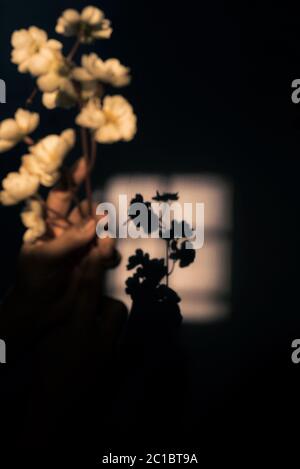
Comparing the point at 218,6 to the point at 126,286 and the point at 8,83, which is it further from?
the point at 126,286

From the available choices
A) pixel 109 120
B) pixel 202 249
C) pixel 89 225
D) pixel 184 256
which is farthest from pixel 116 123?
pixel 202 249

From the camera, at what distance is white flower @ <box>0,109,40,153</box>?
905mm

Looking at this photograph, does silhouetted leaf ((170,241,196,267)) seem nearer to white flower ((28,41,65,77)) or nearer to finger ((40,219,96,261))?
finger ((40,219,96,261))

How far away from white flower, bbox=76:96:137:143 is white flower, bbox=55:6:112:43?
144 mm

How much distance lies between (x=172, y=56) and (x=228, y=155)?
40 centimetres

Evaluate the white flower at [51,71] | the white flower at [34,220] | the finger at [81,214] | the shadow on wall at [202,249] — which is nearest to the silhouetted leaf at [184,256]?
the shadow on wall at [202,249]

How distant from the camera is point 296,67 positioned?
5.46 ft

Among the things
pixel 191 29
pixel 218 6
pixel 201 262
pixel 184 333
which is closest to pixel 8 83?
pixel 191 29

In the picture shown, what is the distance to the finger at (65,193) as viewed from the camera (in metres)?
1.07

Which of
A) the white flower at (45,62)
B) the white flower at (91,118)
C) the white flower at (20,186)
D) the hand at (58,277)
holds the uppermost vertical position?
the white flower at (45,62)

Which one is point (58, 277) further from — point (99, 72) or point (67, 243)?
point (99, 72)

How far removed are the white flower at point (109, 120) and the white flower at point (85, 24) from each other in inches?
5.7

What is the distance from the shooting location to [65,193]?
42.1 inches

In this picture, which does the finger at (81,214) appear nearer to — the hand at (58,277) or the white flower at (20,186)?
the hand at (58,277)
